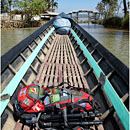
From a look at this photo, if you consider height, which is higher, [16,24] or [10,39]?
[16,24]

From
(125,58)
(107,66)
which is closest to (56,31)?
(125,58)

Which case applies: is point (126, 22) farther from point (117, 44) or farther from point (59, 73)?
point (59, 73)

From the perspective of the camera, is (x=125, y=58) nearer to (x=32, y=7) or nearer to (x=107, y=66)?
(x=107, y=66)

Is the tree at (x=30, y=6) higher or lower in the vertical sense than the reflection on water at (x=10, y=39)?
higher

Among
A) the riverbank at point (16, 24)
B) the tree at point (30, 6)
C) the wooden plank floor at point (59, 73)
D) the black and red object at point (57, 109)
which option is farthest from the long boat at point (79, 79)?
the tree at point (30, 6)

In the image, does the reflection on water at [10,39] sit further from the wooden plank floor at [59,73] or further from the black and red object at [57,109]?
the black and red object at [57,109]

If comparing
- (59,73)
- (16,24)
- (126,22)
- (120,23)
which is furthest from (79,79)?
(16,24)

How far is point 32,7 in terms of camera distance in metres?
33.2

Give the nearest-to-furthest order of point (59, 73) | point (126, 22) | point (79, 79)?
1. point (79, 79)
2. point (59, 73)
3. point (126, 22)

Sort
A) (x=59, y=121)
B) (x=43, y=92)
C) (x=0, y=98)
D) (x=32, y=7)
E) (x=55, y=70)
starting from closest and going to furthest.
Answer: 1. (x=0, y=98)
2. (x=59, y=121)
3. (x=43, y=92)
4. (x=55, y=70)
5. (x=32, y=7)

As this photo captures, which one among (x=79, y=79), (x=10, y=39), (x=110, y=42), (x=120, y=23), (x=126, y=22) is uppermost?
(x=120, y=23)

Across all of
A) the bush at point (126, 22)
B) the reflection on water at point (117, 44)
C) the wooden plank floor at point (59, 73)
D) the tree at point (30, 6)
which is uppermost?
the tree at point (30, 6)

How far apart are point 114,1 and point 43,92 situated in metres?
63.8

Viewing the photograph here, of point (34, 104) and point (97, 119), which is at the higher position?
point (34, 104)
